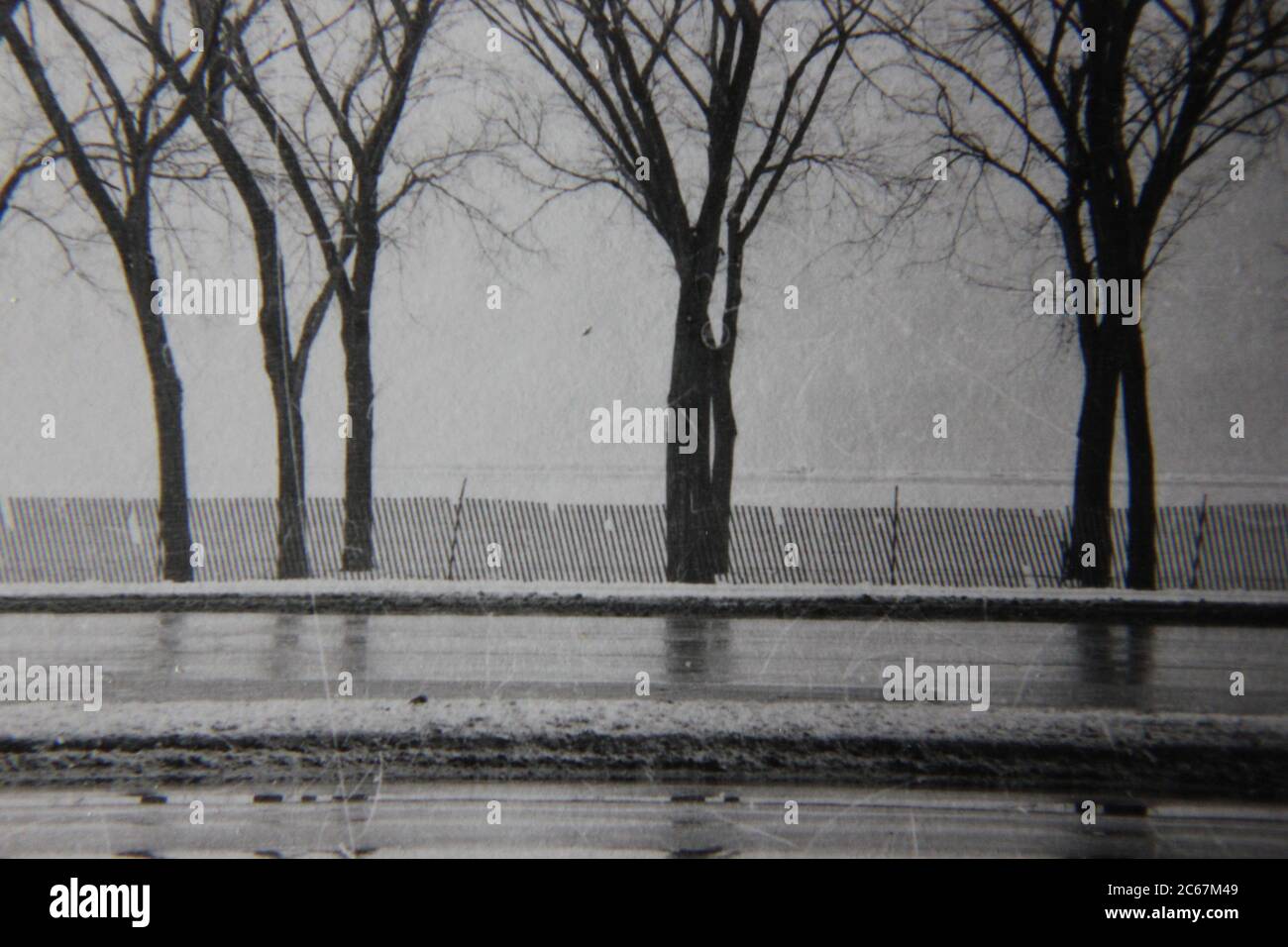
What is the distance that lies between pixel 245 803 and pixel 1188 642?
9.89 m

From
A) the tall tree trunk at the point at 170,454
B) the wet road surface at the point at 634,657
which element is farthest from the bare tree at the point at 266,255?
the wet road surface at the point at 634,657

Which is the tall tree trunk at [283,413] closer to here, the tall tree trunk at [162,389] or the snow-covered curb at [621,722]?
the tall tree trunk at [162,389]

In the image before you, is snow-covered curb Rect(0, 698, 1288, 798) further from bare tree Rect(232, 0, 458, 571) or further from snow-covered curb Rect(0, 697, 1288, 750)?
bare tree Rect(232, 0, 458, 571)

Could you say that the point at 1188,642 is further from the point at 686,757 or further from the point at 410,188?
the point at 410,188

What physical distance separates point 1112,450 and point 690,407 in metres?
6.18

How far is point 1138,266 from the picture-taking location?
1352cm

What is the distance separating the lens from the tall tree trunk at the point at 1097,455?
13.5m

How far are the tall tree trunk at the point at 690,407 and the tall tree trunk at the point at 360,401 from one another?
523 centimetres

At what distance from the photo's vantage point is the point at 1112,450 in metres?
13.6

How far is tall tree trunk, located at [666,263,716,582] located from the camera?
13.6m

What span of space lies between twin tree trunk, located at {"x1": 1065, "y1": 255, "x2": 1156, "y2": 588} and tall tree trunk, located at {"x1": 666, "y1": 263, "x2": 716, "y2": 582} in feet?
17.9

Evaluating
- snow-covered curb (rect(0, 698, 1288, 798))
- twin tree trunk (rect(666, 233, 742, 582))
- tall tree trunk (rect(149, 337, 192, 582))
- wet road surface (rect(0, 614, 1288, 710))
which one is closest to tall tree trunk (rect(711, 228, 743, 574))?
twin tree trunk (rect(666, 233, 742, 582))
